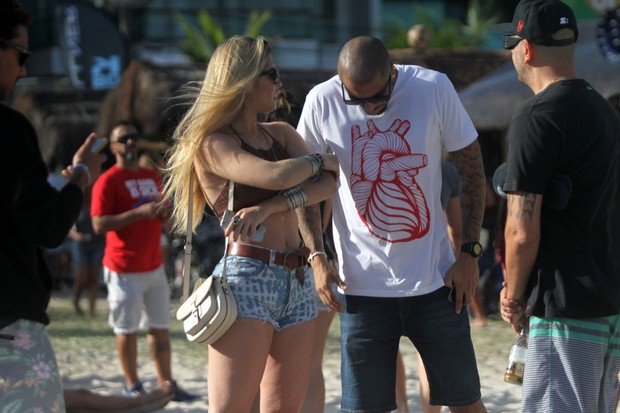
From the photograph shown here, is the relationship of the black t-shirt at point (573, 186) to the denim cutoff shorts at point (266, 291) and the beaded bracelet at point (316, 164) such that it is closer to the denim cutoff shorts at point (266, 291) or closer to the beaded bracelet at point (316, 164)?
the beaded bracelet at point (316, 164)

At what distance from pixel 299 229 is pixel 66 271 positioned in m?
13.4

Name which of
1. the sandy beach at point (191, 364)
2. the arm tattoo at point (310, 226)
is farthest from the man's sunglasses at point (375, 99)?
the sandy beach at point (191, 364)

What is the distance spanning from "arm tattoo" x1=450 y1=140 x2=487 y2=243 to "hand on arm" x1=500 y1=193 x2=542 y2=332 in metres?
0.59

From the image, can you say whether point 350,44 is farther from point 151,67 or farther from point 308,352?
point 151,67

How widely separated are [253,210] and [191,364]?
501 centimetres

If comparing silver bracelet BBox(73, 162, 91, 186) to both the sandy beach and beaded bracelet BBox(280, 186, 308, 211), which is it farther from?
the sandy beach

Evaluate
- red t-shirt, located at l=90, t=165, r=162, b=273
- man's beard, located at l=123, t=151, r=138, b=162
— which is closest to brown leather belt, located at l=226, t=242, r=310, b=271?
red t-shirt, located at l=90, t=165, r=162, b=273

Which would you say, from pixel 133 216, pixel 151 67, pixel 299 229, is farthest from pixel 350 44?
pixel 151 67

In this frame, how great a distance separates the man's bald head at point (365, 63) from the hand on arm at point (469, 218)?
48 cm

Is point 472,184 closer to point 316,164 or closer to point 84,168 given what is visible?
point 316,164

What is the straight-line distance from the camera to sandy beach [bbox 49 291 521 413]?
7.20 metres

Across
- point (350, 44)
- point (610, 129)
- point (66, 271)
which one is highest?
point (350, 44)

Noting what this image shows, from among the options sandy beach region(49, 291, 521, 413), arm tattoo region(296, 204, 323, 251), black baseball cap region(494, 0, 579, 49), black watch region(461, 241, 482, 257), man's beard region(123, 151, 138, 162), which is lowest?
sandy beach region(49, 291, 521, 413)

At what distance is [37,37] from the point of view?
30312 millimetres
